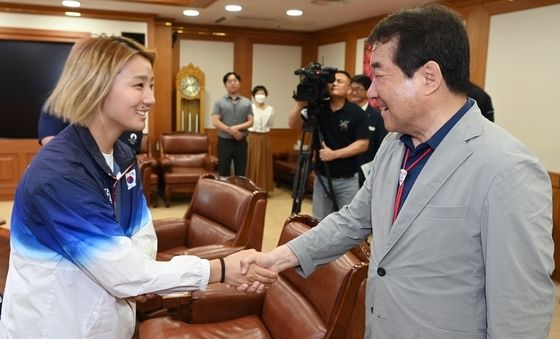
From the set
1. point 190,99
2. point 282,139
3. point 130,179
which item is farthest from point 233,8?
point 130,179

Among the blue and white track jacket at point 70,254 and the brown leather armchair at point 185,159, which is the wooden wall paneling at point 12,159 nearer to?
the brown leather armchair at point 185,159

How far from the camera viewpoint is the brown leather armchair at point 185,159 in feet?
19.0

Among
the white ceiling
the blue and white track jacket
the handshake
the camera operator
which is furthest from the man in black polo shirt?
the blue and white track jacket

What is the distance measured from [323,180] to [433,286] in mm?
2182

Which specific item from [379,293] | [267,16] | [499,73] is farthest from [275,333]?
[267,16]

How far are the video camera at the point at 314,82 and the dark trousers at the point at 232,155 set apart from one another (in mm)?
2822

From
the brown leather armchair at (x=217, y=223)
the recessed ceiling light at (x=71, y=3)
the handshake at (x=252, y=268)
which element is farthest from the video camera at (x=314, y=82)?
the recessed ceiling light at (x=71, y=3)

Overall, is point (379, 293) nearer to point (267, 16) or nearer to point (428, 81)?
point (428, 81)

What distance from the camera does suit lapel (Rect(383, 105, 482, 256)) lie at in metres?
1.01

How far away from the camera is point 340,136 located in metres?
3.18

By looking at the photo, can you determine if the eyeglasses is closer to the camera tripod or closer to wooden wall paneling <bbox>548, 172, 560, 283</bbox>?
the camera tripod

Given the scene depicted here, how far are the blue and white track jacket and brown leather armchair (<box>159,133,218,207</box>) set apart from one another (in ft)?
14.9

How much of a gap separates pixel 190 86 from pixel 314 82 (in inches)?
158

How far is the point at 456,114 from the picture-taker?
107 centimetres
